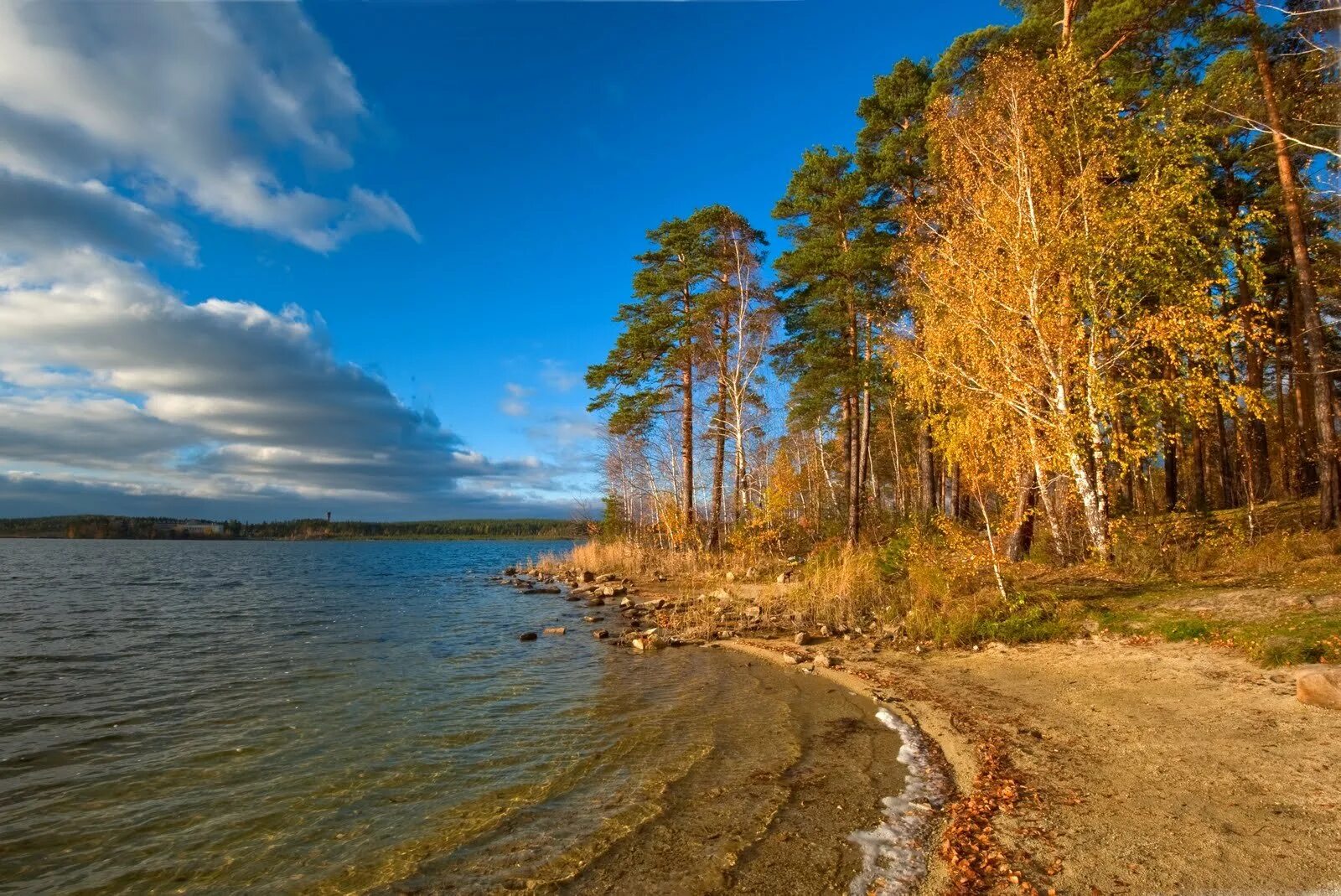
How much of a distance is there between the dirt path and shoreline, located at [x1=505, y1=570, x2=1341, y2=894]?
18 millimetres

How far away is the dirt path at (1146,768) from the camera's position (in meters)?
4.64

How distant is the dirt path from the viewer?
15.2 ft

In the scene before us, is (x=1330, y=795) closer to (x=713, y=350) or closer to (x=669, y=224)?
(x=713, y=350)

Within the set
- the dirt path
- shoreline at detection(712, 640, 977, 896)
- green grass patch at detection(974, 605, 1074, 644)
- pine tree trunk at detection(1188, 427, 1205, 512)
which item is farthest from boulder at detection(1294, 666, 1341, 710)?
pine tree trunk at detection(1188, 427, 1205, 512)

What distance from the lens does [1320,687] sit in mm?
7395

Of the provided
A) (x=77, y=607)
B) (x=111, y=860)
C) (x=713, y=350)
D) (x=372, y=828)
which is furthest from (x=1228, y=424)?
(x=77, y=607)

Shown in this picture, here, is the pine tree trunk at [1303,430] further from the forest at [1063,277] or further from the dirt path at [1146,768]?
the dirt path at [1146,768]

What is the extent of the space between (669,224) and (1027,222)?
17057 mm

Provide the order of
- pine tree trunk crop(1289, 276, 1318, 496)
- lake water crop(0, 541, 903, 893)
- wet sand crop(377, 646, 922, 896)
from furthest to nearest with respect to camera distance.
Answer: pine tree trunk crop(1289, 276, 1318, 496), lake water crop(0, 541, 903, 893), wet sand crop(377, 646, 922, 896)

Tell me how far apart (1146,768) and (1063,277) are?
12.4m

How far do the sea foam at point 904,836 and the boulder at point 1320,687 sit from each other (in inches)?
177

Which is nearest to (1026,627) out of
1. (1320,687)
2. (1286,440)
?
(1320,687)

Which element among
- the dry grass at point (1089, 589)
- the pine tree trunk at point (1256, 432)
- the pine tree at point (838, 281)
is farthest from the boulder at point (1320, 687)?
the pine tree trunk at point (1256, 432)

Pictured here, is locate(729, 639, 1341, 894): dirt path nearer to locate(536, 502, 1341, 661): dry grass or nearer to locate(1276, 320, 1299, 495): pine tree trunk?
locate(536, 502, 1341, 661): dry grass
